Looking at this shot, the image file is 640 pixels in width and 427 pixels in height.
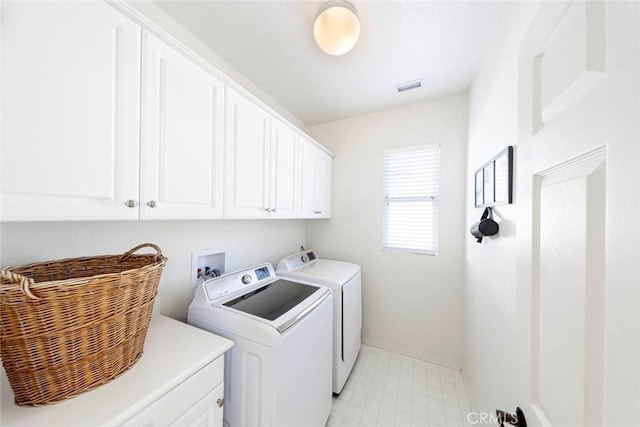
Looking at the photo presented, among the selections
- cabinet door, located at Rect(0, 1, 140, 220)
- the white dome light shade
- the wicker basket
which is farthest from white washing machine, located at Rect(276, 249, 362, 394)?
the white dome light shade

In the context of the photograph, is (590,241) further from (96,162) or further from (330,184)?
(330,184)

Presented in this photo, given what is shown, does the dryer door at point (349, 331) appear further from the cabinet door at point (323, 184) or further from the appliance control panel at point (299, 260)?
the cabinet door at point (323, 184)

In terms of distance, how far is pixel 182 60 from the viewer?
1025mm

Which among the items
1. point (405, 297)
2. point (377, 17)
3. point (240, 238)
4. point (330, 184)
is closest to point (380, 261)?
point (405, 297)

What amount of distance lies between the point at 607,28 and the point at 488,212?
44.7 inches

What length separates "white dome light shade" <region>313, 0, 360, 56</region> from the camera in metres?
1.19

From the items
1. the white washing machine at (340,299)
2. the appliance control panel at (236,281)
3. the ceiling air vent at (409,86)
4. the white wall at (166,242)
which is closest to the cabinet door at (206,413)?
the appliance control panel at (236,281)

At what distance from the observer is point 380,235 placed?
8.00 feet

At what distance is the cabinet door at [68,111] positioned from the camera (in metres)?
0.60

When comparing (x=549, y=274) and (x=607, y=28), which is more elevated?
(x=607, y=28)

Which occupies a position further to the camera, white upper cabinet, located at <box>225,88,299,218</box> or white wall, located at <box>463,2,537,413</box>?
white upper cabinet, located at <box>225,88,299,218</box>

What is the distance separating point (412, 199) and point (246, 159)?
5.79 ft

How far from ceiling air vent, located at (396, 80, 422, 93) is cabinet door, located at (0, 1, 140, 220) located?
1918 mm

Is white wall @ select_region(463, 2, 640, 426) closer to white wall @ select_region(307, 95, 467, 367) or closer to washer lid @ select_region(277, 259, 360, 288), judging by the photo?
white wall @ select_region(307, 95, 467, 367)
